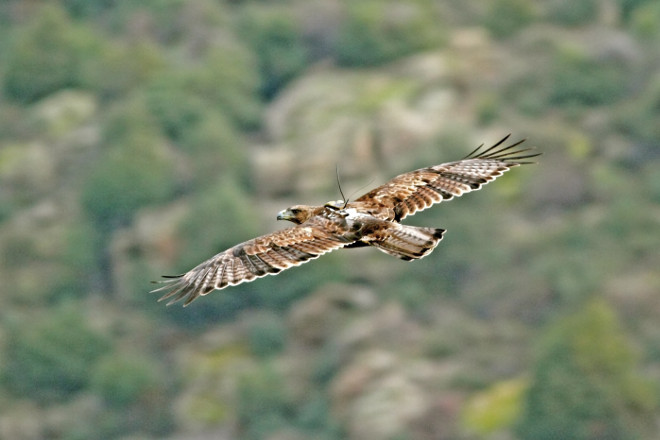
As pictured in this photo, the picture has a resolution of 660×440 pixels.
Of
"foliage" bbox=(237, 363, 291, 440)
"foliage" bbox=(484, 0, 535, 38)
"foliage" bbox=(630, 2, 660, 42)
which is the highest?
"foliage" bbox=(484, 0, 535, 38)

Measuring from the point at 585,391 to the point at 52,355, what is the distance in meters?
39.5

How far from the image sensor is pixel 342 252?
122m

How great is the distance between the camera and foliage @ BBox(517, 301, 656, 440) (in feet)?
314

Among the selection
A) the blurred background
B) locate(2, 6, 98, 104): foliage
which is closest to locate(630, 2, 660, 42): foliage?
the blurred background

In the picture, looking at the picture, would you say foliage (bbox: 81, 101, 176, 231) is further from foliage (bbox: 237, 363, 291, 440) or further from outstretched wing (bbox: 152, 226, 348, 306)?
outstretched wing (bbox: 152, 226, 348, 306)

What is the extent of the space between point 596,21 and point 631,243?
128 feet

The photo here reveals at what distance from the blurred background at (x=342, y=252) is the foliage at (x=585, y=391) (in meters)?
0.15

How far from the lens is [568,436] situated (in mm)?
97438

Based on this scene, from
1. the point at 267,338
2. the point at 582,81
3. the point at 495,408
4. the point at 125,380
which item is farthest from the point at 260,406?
the point at 582,81

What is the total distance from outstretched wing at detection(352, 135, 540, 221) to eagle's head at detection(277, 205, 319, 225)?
0.84 m

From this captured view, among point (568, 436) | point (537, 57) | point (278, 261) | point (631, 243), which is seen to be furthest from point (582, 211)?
point (278, 261)

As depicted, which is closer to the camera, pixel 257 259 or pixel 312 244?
pixel 312 244

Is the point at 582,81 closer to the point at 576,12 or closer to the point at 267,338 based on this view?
the point at 576,12

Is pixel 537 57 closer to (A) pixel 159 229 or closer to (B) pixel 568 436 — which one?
(A) pixel 159 229
